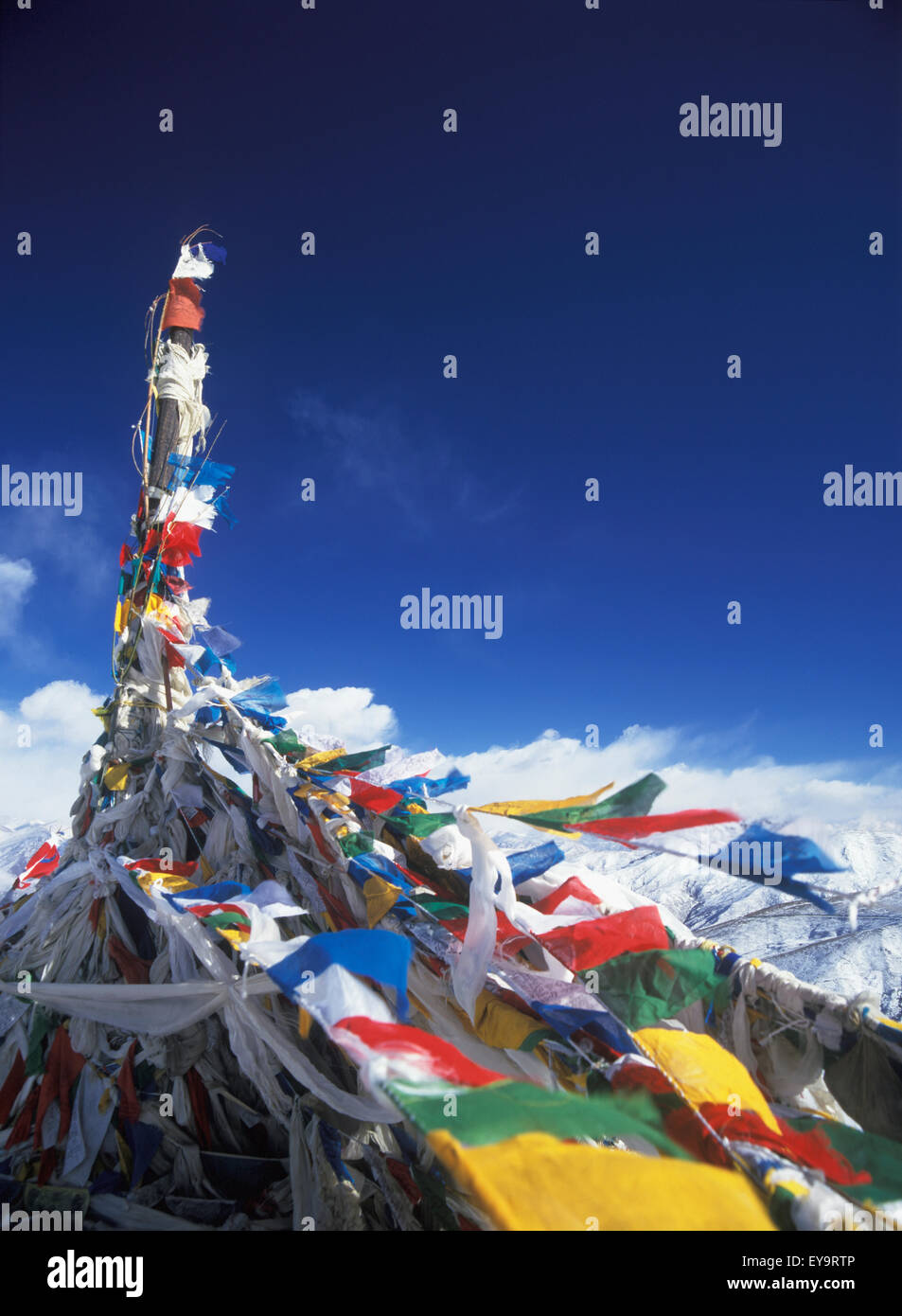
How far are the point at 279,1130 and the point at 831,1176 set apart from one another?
2365 millimetres

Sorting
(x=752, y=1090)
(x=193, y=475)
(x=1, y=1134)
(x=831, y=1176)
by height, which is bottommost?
(x=1, y=1134)

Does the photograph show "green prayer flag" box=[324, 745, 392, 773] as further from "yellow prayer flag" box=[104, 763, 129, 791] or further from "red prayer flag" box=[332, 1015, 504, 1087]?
"red prayer flag" box=[332, 1015, 504, 1087]

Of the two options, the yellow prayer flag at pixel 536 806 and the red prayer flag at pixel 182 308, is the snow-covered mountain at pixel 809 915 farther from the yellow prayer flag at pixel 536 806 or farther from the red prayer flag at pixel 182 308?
the red prayer flag at pixel 182 308

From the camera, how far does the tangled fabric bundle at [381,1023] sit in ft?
4.21

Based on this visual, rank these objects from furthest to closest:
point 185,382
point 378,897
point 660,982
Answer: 1. point 185,382
2. point 378,897
3. point 660,982

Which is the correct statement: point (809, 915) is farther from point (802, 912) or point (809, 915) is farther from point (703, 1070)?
point (703, 1070)

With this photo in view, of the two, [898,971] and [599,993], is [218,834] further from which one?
[898,971]

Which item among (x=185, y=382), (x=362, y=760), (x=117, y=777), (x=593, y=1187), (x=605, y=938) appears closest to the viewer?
(x=593, y=1187)

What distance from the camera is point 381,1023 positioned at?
4.89 ft

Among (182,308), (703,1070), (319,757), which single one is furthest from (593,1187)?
(182,308)

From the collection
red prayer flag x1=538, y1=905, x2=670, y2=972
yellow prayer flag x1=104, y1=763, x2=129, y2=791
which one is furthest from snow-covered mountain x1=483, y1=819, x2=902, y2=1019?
yellow prayer flag x1=104, y1=763, x2=129, y2=791

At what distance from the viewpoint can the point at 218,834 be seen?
3.45m

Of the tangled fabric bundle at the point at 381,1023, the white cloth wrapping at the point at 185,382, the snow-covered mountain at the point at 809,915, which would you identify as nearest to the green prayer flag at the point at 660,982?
the tangled fabric bundle at the point at 381,1023
